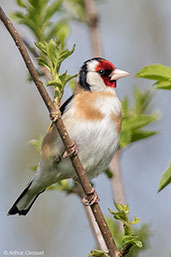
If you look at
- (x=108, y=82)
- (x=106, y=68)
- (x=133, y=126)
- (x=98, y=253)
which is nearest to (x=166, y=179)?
(x=98, y=253)

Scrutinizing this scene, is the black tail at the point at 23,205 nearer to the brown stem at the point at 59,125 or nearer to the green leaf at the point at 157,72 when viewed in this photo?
the brown stem at the point at 59,125

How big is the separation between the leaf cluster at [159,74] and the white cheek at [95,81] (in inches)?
55.7

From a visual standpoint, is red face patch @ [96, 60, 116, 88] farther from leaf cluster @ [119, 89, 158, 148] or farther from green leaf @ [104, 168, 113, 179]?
green leaf @ [104, 168, 113, 179]

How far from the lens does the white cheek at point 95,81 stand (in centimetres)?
447

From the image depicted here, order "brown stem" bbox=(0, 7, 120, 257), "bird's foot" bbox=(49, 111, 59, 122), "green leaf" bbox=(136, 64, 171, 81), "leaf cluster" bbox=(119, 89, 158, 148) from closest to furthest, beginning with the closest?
"brown stem" bbox=(0, 7, 120, 257)
"bird's foot" bbox=(49, 111, 59, 122)
"green leaf" bbox=(136, 64, 171, 81)
"leaf cluster" bbox=(119, 89, 158, 148)

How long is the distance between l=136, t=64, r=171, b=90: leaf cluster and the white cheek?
1414 mm

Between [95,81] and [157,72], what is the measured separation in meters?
1.59

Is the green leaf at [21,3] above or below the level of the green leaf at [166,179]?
above

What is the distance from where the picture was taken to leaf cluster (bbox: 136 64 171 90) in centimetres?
300

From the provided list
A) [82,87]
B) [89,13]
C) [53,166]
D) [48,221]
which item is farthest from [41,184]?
[48,221]

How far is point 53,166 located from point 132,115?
0.92 m

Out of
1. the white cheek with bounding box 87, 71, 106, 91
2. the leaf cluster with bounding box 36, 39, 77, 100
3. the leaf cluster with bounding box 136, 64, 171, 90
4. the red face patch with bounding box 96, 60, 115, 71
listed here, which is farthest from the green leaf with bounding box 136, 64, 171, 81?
the red face patch with bounding box 96, 60, 115, 71

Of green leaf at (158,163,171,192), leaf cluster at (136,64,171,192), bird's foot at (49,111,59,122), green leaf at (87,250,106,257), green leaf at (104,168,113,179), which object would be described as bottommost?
green leaf at (104,168,113,179)

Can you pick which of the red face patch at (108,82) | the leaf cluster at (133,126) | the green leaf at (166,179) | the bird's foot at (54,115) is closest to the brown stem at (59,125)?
the bird's foot at (54,115)
